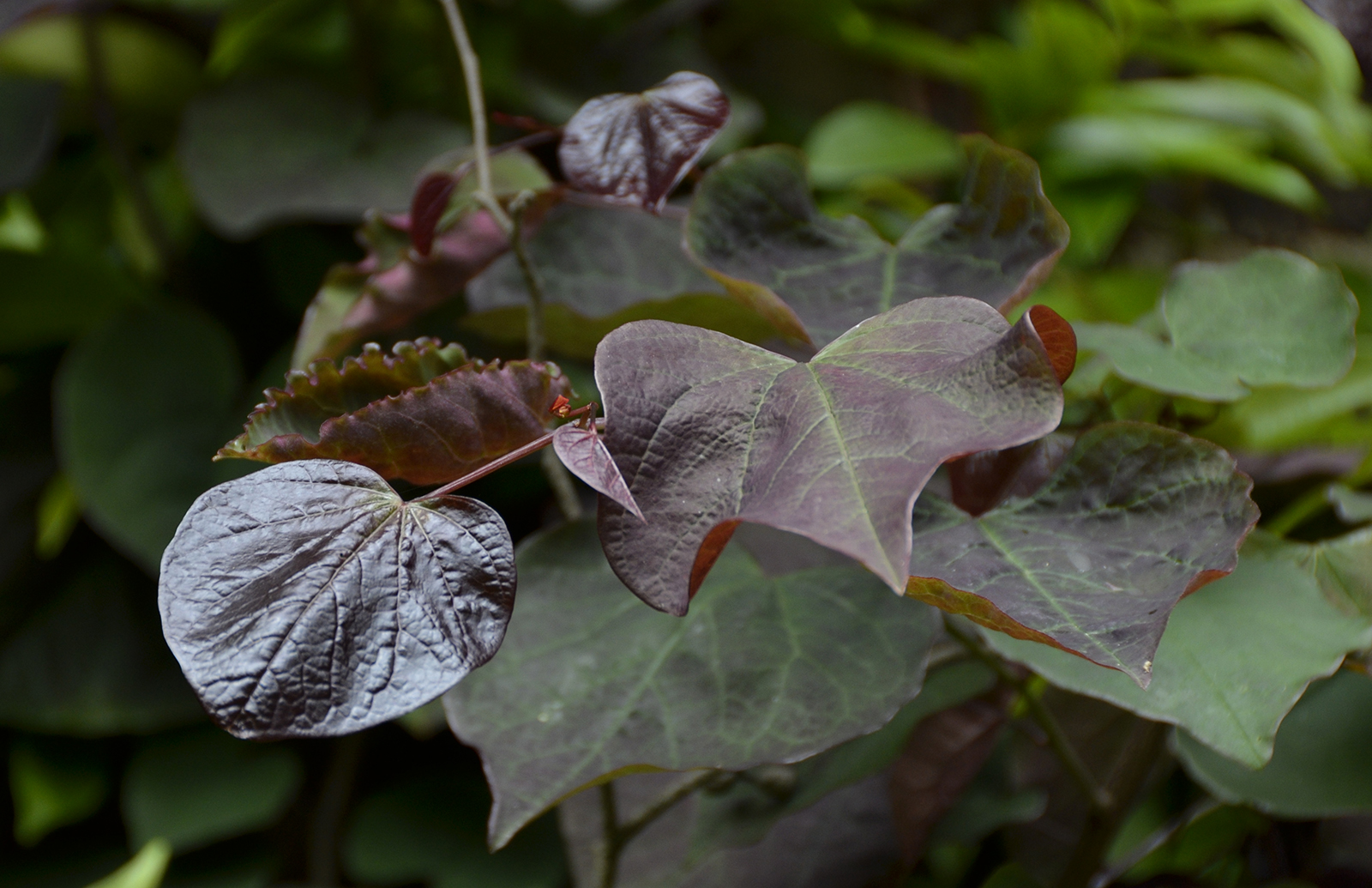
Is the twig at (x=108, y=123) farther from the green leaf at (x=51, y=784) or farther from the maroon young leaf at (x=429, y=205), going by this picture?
the maroon young leaf at (x=429, y=205)

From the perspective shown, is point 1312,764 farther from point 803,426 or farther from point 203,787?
point 203,787

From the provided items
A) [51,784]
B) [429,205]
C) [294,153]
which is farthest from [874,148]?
[51,784]

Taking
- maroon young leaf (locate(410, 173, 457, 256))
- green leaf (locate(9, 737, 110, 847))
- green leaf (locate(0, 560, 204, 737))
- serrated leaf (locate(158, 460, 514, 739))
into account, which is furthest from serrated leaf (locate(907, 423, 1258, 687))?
green leaf (locate(9, 737, 110, 847))

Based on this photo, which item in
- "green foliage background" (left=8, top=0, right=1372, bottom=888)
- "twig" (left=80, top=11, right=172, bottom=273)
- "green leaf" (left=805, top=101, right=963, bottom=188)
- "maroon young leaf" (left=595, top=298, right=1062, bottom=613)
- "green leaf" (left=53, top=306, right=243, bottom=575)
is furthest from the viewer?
"green leaf" (left=805, top=101, right=963, bottom=188)

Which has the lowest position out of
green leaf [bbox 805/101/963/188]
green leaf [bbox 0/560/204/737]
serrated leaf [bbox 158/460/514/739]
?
green leaf [bbox 0/560/204/737]

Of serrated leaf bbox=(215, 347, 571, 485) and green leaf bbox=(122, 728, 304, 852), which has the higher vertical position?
serrated leaf bbox=(215, 347, 571, 485)

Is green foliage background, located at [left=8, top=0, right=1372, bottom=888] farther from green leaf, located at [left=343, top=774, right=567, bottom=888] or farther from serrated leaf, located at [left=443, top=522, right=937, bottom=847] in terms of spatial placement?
serrated leaf, located at [left=443, top=522, right=937, bottom=847]
